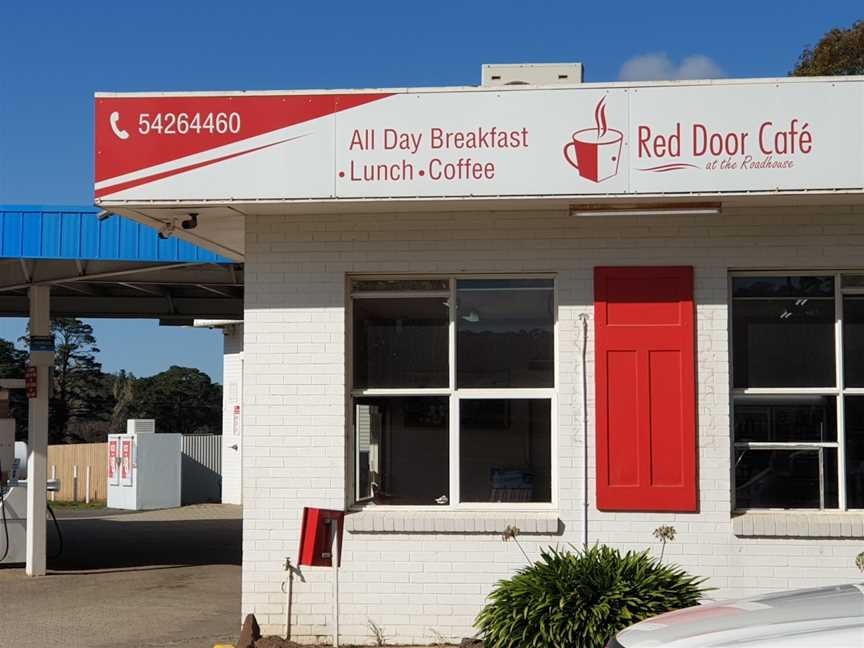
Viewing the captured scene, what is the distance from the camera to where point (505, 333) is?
10.5 meters

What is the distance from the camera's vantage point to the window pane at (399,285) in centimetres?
1055

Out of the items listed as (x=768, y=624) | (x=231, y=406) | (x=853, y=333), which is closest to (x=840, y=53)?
(x=231, y=406)

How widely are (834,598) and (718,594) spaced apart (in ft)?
15.0

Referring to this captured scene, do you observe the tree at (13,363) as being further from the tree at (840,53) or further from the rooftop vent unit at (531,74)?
the rooftop vent unit at (531,74)

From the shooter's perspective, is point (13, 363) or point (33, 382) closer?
point (33, 382)

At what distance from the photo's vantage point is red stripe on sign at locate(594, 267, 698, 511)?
9953mm

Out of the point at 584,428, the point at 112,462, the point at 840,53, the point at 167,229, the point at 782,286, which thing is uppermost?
the point at 840,53

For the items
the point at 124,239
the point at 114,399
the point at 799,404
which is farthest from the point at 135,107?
the point at 114,399

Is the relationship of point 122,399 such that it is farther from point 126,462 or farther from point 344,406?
point 344,406

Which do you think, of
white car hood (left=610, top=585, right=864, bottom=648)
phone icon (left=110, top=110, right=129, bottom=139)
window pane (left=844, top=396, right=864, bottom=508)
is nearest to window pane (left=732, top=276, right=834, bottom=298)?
window pane (left=844, top=396, right=864, bottom=508)

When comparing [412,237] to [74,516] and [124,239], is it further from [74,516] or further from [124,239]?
[74,516]

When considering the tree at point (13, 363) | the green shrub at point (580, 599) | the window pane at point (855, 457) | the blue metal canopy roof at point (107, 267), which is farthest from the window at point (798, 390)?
the tree at point (13, 363)

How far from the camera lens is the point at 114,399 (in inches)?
2457

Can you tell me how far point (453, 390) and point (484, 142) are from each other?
7.02 ft
